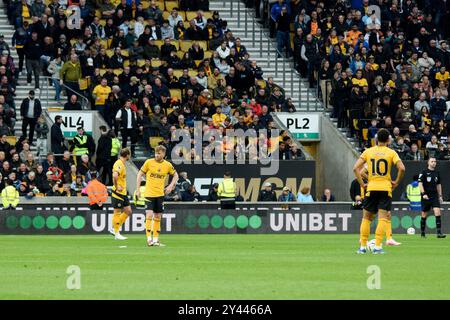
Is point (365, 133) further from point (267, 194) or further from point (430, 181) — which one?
point (430, 181)

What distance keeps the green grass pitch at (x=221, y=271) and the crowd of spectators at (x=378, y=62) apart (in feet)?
51.9

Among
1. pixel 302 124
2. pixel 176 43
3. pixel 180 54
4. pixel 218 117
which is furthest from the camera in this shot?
pixel 176 43

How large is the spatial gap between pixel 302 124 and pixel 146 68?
575cm

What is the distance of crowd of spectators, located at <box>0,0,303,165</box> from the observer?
41156 millimetres

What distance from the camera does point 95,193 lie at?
3672 centimetres

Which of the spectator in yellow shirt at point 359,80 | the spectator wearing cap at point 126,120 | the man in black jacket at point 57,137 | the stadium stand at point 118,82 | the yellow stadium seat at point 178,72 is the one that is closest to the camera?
the stadium stand at point 118,82

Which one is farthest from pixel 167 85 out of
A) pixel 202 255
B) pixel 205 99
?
pixel 202 255

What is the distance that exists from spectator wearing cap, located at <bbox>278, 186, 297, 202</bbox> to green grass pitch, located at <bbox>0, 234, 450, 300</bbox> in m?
11.2

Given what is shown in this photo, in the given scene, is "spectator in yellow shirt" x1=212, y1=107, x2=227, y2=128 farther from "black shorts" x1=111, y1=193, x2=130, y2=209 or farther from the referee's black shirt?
"black shorts" x1=111, y1=193, x2=130, y2=209

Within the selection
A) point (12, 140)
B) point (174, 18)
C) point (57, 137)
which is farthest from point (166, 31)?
point (12, 140)

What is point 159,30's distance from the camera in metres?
45.1

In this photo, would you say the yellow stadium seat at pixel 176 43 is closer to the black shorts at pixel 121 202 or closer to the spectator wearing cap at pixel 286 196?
the spectator wearing cap at pixel 286 196

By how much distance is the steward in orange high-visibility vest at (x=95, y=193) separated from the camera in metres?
36.7

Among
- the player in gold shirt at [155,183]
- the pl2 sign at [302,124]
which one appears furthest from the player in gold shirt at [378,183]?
the pl2 sign at [302,124]
